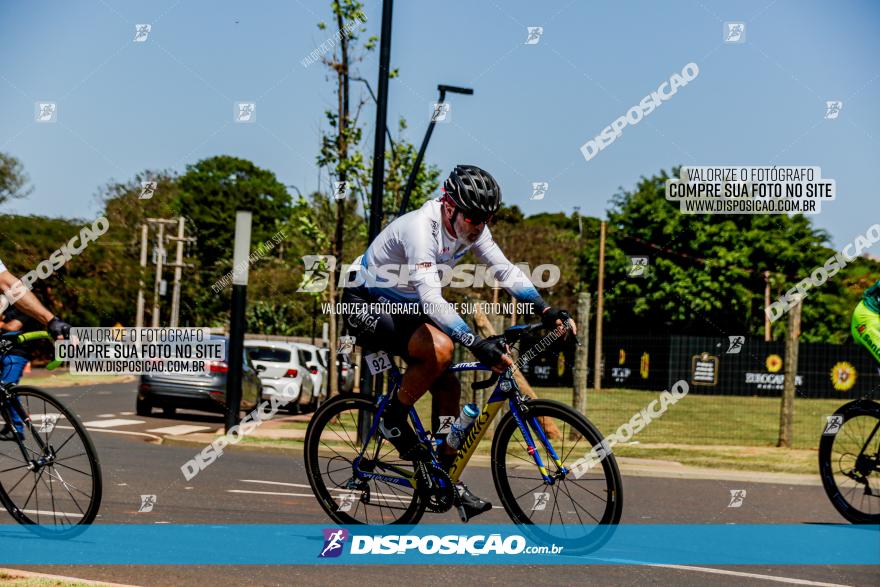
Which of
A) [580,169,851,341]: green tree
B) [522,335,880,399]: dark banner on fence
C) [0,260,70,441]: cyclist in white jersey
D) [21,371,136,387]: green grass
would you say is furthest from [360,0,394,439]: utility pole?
[580,169,851,341]: green tree

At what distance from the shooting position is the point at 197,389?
61.9 ft

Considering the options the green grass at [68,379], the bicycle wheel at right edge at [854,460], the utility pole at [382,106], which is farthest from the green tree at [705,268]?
the bicycle wheel at right edge at [854,460]

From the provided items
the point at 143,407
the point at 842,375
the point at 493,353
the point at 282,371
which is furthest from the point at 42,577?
the point at 842,375

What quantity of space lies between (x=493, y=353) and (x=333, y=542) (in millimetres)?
1716

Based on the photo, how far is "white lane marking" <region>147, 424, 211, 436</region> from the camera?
16891 mm

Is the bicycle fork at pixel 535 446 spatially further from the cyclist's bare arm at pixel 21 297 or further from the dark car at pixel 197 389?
the dark car at pixel 197 389

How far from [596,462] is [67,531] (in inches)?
126

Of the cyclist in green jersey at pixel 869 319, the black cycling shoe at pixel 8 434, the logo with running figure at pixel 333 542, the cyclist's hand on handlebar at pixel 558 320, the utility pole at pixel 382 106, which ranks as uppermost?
the utility pole at pixel 382 106

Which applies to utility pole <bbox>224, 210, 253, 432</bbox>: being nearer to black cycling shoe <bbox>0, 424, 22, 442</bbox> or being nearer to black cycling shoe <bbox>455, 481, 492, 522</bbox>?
black cycling shoe <bbox>0, 424, 22, 442</bbox>

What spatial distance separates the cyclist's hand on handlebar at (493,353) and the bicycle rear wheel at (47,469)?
232cm

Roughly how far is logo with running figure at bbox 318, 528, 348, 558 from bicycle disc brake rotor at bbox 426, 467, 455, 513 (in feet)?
2.20

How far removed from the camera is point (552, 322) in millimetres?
5293

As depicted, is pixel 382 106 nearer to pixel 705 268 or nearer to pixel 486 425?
pixel 486 425

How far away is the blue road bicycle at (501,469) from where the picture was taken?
A: 495 cm
